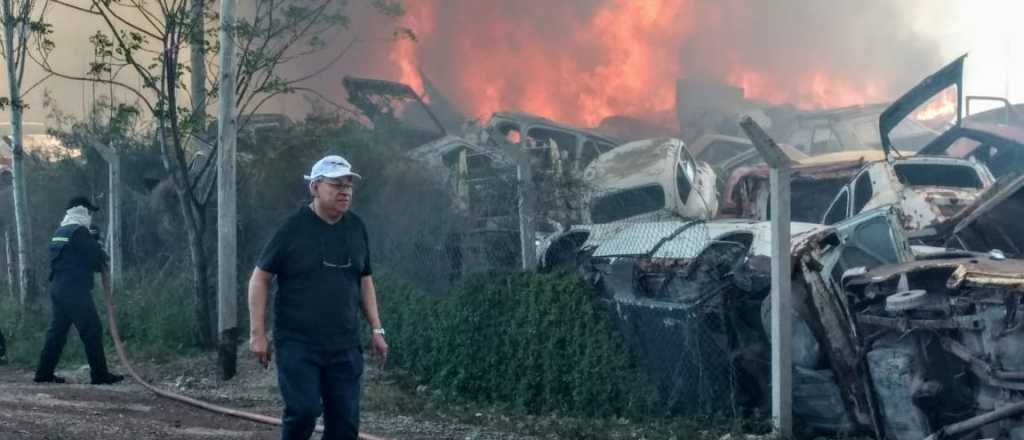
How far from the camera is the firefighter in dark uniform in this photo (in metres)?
9.51

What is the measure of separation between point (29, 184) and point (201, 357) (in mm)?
8304

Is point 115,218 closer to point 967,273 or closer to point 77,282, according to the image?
point 77,282

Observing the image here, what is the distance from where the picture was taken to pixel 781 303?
21.2 feet

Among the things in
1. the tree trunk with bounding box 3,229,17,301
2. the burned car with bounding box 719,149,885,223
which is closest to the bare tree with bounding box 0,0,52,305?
the tree trunk with bounding box 3,229,17,301

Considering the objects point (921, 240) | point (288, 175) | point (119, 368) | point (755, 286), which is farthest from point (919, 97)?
point (119, 368)

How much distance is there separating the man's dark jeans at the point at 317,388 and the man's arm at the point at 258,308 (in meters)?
0.08

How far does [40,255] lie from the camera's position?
16797 mm

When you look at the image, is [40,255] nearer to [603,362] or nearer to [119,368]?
[119,368]

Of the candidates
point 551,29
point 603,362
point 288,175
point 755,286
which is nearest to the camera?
point 755,286

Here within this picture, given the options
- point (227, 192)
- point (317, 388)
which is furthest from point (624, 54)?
point (317, 388)

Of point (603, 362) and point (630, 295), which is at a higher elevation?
point (630, 295)

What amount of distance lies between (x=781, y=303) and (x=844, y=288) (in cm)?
53

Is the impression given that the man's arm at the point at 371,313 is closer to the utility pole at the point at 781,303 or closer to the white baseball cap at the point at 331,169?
the white baseball cap at the point at 331,169

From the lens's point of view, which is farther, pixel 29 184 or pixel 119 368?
pixel 29 184
